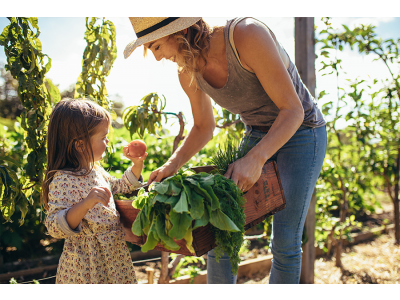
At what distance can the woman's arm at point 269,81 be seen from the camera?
4.30 ft

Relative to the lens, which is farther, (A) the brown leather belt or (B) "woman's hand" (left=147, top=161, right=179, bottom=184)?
(A) the brown leather belt

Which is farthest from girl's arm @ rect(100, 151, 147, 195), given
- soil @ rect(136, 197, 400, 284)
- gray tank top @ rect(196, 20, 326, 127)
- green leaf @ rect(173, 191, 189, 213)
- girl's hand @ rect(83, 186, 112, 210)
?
soil @ rect(136, 197, 400, 284)

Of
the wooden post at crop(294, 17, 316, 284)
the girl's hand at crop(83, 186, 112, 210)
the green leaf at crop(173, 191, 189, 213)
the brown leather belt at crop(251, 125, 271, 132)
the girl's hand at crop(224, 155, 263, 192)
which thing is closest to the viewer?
the green leaf at crop(173, 191, 189, 213)

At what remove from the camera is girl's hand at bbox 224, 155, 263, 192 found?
1243 millimetres

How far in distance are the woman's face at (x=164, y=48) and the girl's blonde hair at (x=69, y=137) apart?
47 centimetres

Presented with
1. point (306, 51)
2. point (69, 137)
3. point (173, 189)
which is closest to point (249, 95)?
point (173, 189)

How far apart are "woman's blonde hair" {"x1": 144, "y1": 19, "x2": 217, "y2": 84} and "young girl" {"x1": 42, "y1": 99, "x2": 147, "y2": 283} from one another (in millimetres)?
510

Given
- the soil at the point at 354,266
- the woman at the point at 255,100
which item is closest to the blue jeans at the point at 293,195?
the woman at the point at 255,100

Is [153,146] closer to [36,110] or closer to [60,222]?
[36,110]

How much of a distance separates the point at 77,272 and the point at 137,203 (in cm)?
56

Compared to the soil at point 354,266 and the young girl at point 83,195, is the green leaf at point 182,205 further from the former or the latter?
the soil at point 354,266

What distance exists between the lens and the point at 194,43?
1493 mm

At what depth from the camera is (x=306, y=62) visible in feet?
8.43

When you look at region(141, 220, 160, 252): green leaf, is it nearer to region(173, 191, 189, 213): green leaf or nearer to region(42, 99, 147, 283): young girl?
region(173, 191, 189, 213): green leaf
